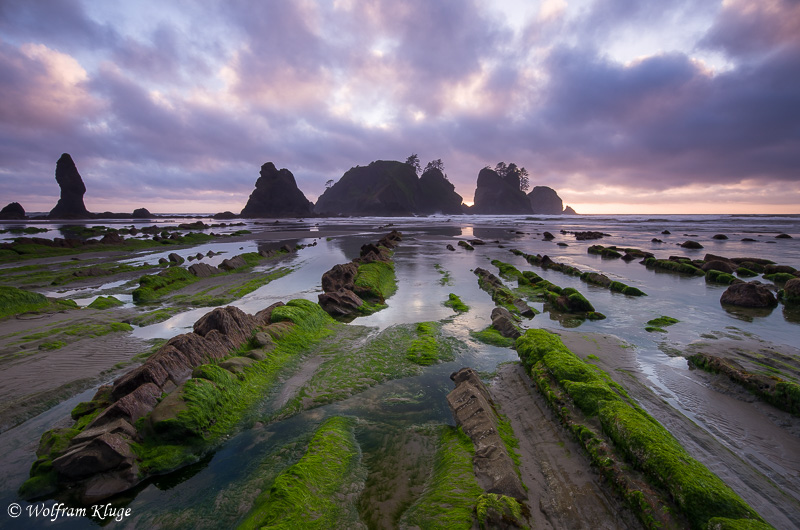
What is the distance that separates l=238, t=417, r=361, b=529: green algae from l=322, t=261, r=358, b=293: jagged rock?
35.0 feet

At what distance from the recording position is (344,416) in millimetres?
6766

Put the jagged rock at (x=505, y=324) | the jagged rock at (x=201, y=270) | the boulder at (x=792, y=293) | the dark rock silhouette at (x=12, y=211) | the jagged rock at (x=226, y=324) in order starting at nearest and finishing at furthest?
the jagged rock at (x=226, y=324), the jagged rock at (x=505, y=324), the boulder at (x=792, y=293), the jagged rock at (x=201, y=270), the dark rock silhouette at (x=12, y=211)

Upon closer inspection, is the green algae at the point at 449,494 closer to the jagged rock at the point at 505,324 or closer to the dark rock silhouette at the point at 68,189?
the jagged rock at the point at 505,324

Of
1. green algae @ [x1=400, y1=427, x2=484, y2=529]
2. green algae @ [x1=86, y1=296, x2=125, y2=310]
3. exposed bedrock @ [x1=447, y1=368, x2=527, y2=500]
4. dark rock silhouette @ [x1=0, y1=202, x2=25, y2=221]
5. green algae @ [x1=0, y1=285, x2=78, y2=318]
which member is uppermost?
dark rock silhouette @ [x1=0, y1=202, x2=25, y2=221]

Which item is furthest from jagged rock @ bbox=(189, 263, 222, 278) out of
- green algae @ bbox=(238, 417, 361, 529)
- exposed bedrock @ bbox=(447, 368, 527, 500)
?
exposed bedrock @ bbox=(447, 368, 527, 500)

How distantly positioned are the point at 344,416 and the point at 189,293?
13729 mm

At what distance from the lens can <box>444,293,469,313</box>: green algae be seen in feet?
46.4

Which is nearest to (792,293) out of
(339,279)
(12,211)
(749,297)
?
(749,297)

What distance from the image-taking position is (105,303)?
13.9 meters

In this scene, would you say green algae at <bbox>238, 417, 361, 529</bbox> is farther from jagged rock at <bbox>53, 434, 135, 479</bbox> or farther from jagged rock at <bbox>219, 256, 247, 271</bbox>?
jagged rock at <bbox>219, 256, 247, 271</bbox>

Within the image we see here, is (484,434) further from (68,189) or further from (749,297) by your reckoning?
(68,189)

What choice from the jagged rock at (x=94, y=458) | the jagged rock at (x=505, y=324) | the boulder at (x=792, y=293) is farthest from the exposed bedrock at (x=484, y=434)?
the boulder at (x=792, y=293)

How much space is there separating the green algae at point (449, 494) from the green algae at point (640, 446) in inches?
80.1

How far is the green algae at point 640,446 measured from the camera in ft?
13.3
